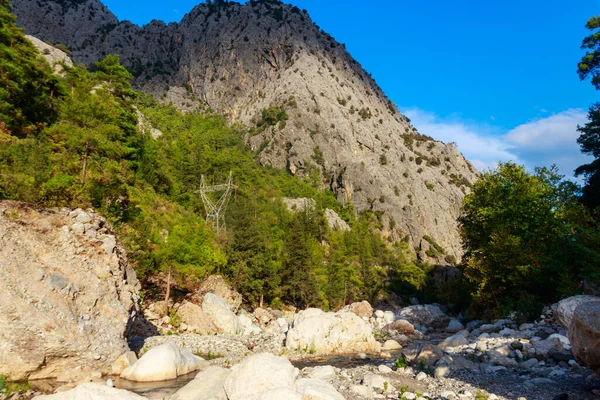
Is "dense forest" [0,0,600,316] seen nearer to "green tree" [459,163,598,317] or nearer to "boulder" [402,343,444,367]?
"green tree" [459,163,598,317]

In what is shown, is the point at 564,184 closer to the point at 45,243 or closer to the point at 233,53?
the point at 45,243

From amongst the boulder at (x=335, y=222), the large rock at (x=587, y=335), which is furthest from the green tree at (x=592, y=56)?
the boulder at (x=335, y=222)

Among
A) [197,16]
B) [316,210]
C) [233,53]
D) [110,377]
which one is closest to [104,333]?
[110,377]

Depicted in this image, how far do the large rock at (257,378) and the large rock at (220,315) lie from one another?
19.4m

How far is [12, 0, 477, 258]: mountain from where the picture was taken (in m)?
110

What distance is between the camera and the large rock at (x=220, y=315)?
29.0 meters

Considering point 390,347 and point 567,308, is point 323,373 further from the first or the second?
point 390,347

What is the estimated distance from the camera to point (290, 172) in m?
110

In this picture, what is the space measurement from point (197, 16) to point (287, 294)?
15454 cm

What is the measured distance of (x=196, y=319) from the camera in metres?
27.8

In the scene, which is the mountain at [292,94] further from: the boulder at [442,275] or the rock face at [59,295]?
the rock face at [59,295]

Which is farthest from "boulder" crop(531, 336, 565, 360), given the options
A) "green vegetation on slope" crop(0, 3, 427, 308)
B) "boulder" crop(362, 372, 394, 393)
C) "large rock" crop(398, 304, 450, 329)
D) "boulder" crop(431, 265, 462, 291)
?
"boulder" crop(431, 265, 462, 291)

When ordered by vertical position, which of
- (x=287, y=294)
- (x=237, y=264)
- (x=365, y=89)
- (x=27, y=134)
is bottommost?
(x=287, y=294)

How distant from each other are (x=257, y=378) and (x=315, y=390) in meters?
2.01
